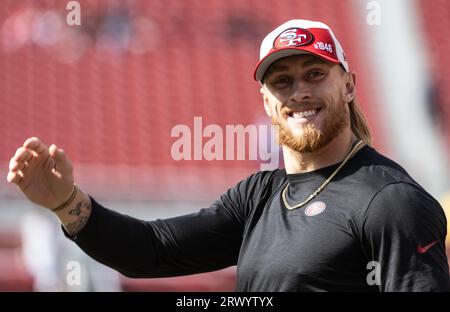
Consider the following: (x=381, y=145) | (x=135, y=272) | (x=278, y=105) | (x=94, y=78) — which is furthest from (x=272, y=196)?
(x=94, y=78)

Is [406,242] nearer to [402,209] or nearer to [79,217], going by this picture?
[402,209]

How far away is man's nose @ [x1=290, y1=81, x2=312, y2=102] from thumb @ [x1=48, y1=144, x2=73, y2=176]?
A: 1.68 ft

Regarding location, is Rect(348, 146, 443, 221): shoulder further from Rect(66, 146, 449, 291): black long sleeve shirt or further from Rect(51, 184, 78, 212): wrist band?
Rect(51, 184, 78, 212): wrist band

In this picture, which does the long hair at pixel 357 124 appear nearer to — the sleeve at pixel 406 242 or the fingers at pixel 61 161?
the sleeve at pixel 406 242

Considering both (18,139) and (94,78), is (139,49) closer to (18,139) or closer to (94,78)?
(94,78)

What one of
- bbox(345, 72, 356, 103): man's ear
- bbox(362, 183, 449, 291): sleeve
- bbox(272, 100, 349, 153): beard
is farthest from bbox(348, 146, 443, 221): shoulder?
bbox(345, 72, 356, 103): man's ear

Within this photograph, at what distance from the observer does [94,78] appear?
636 centimetres

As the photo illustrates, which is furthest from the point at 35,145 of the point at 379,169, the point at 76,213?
the point at 379,169

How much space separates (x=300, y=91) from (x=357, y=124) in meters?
0.19

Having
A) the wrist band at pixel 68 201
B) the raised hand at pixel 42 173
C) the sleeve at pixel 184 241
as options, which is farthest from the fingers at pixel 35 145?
the sleeve at pixel 184 241

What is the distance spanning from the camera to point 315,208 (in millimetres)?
1720

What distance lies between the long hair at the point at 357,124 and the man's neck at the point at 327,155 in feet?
0.14

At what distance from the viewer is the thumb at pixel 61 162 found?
5.70ft

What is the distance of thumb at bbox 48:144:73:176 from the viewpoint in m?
1.74
